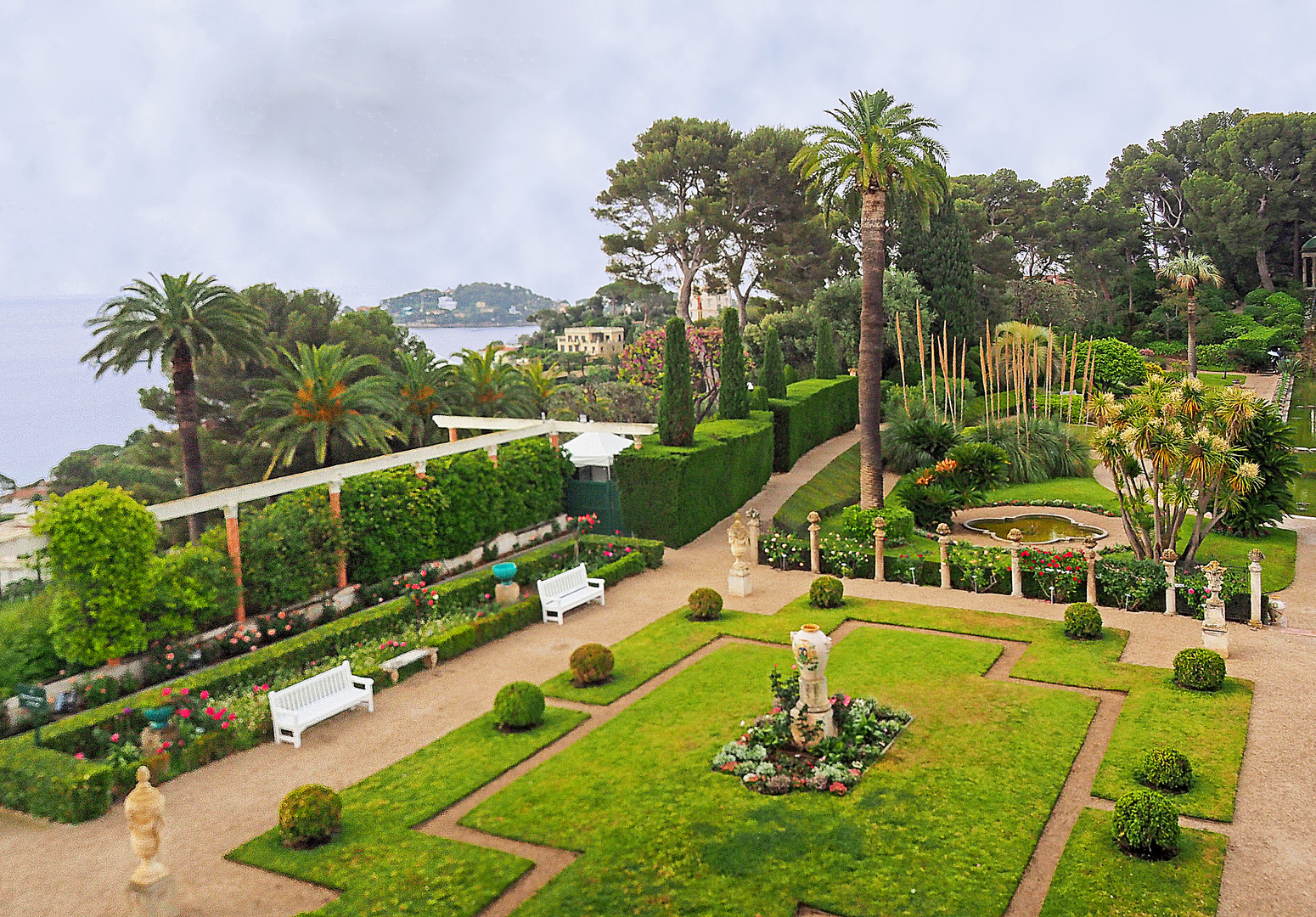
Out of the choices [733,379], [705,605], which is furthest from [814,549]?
[733,379]

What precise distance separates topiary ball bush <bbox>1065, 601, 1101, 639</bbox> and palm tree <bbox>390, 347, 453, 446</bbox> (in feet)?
81.7

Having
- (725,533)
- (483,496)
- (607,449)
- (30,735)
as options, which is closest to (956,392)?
(725,533)

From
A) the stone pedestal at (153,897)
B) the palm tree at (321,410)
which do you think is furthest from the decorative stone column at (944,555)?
the palm tree at (321,410)

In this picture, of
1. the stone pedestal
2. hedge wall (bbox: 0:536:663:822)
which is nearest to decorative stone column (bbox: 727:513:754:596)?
hedge wall (bbox: 0:536:663:822)

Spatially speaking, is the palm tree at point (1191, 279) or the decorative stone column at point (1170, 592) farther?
the palm tree at point (1191, 279)

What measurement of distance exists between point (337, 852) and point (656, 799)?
3.59 meters

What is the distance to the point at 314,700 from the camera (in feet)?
48.8

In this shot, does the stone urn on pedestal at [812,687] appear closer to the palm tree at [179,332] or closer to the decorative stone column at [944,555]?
the decorative stone column at [944,555]

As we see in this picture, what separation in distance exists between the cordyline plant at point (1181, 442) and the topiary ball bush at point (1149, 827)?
10827 mm

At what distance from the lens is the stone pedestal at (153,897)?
9.62 meters

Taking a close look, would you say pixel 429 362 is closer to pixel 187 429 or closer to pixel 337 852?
pixel 187 429

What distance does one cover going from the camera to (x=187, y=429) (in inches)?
1128

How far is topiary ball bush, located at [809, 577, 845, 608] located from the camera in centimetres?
1992

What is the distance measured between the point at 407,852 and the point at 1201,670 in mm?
11358
